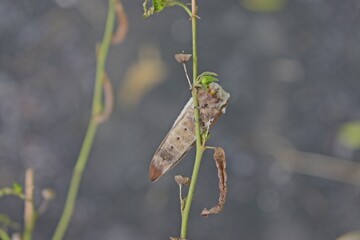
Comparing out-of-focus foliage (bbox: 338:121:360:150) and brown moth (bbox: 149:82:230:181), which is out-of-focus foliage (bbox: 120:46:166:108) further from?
brown moth (bbox: 149:82:230:181)

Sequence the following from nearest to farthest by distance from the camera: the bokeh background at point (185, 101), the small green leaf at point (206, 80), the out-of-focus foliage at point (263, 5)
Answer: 1. the small green leaf at point (206, 80)
2. the bokeh background at point (185, 101)
3. the out-of-focus foliage at point (263, 5)

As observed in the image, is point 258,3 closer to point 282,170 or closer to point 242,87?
point 242,87

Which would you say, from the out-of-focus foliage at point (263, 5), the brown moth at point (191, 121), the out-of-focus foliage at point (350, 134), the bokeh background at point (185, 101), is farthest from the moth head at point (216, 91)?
the out-of-focus foliage at point (263, 5)

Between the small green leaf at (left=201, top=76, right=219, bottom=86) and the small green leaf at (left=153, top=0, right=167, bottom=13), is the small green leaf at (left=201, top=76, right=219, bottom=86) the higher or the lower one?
the lower one

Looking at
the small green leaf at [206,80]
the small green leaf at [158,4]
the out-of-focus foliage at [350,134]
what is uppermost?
the out-of-focus foliage at [350,134]

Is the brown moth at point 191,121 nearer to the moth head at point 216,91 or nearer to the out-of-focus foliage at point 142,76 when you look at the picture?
the moth head at point 216,91

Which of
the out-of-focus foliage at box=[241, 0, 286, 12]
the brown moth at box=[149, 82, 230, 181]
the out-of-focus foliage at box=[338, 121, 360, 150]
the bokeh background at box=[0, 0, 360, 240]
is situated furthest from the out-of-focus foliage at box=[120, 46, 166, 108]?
the brown moth at box=[149, 82, 230, 181]
